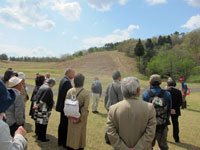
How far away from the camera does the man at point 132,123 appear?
2.40 metres

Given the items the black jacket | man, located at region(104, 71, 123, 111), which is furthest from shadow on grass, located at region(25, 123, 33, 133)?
the black jacket

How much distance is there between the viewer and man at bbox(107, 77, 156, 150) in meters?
2.40

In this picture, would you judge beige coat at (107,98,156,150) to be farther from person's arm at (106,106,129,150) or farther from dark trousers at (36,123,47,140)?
dark trousers at (36,123,47,140)

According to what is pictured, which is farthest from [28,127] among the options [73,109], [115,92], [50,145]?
[115,92]

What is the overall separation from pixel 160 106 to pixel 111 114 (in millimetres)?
1701

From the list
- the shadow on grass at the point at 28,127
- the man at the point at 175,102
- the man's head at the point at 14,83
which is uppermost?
the man's head at the point at 14,83

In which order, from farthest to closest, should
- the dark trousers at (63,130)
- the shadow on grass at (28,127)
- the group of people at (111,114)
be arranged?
1. the shadow on grass at (28,127)
2. the dark trousers at (63,130)
3. the group of people at (111,114)

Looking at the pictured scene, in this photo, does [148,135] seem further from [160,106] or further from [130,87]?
[160,106]

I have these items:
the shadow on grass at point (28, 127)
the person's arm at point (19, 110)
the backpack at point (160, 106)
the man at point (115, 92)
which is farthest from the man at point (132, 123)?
the shadow on grass at point (28, 127)

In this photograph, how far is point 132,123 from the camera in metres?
2.40

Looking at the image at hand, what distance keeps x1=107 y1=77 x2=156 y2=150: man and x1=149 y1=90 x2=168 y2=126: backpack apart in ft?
4.30

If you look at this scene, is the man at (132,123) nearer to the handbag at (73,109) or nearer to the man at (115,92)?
the handbag at (73,109)

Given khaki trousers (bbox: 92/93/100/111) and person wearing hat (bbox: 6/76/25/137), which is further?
khaki trousers (bbox: 92/93/100/111)

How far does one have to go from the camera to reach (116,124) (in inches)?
99.6
